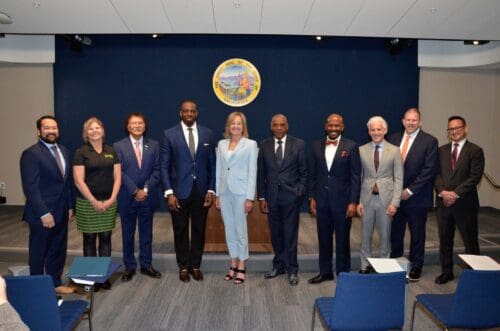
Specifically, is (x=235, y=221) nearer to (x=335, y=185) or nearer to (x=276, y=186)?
(x=276, y=186)

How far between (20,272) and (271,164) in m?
2.28

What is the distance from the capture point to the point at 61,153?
12.6ft

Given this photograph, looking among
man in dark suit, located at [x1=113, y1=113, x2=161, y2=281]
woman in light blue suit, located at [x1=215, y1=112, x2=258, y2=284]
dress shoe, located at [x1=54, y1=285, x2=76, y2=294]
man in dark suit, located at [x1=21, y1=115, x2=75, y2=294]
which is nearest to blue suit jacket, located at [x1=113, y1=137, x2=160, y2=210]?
man in dark suit, located at [x1=113, y1=113, x2=161, y2=281]

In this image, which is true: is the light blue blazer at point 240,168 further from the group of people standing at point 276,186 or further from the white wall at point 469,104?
the white wall at point 469,104

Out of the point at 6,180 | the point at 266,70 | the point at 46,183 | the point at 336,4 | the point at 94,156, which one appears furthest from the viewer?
the point at 6,180

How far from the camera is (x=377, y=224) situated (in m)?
4.19

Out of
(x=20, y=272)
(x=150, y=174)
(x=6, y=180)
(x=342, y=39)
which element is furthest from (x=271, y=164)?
(x=6, y=180)

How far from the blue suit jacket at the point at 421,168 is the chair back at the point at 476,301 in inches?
75.3

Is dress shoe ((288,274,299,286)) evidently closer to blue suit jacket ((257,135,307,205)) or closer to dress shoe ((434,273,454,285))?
blue suit jacket ((257,135,307,205))

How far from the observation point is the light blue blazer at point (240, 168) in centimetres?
420

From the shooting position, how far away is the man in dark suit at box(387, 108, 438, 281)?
425 cm

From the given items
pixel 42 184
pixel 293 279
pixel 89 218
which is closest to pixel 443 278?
pixel 293 279

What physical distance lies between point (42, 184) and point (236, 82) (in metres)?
4.47

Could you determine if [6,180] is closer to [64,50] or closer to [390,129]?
[64,50]
